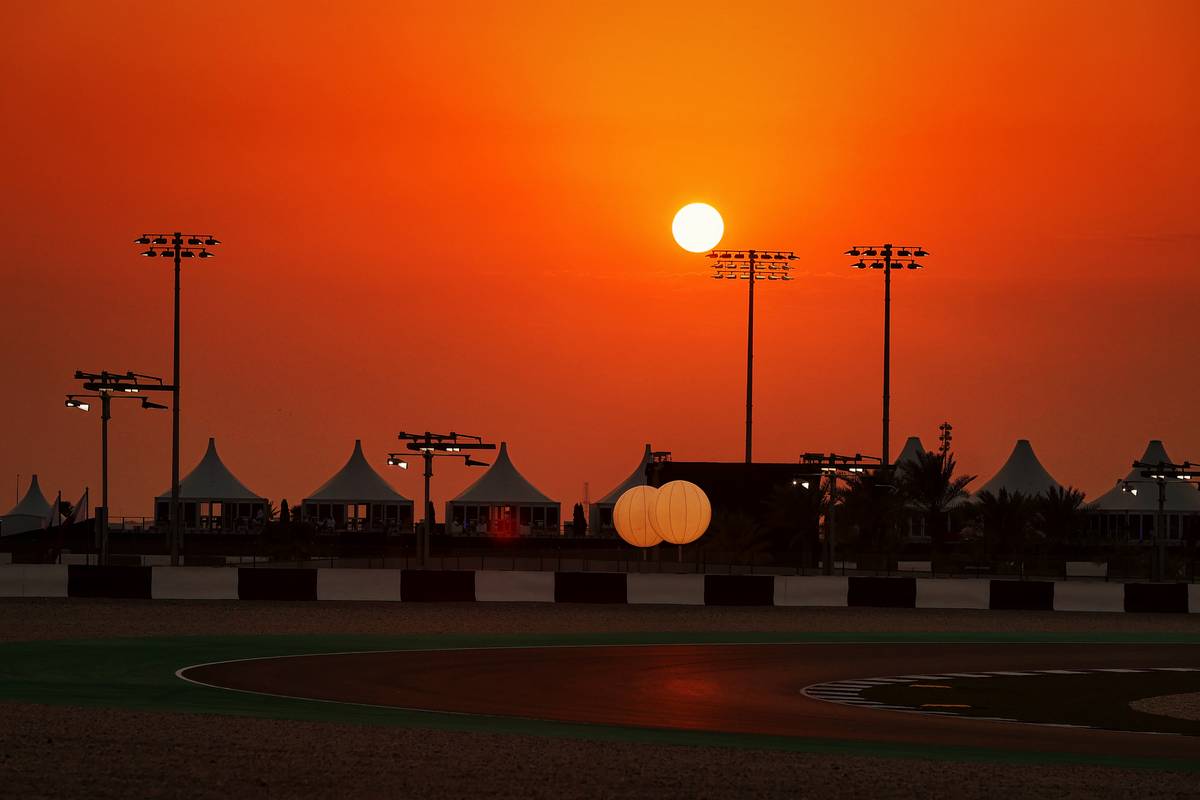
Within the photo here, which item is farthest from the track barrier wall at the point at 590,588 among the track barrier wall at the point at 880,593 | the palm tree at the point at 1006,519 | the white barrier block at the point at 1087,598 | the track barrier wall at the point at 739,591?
the palm tree at the point at 1006,519

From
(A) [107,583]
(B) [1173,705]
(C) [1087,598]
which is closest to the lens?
(B) [1173,705]

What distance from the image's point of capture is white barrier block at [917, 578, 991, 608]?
129 ft

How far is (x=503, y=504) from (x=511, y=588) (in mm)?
57760

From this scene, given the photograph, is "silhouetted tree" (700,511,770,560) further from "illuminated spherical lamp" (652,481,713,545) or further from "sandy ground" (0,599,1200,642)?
"sandy ground" (0,599,1200,642)

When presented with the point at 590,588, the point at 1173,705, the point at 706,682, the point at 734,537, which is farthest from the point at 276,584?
the point at 734,537

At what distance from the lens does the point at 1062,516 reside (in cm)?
8625

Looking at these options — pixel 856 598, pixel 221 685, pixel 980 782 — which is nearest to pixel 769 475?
pixel 856 598

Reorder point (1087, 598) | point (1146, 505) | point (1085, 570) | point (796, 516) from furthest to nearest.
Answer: point (1146, 505)
point (796, 516)
point (1085, 570)
point (1087, 598)

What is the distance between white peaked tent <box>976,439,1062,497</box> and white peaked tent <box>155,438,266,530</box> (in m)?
37.9

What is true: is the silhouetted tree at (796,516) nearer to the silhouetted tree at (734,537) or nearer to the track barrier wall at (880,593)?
the silhouetted tree at (734,537)

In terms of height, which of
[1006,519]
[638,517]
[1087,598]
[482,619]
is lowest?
[482,619]

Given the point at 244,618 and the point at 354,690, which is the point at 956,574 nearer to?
the point at 244,618

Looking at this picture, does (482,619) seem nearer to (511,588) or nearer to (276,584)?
(511,588)

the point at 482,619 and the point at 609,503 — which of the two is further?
the point at 609,503
